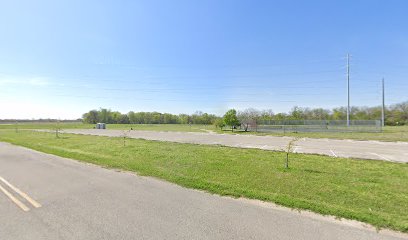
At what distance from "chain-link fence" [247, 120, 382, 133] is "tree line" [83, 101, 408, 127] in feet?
12.2

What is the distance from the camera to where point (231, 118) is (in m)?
39.0

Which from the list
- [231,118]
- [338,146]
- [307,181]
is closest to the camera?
[307,181]

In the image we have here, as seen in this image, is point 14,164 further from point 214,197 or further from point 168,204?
point 214,197

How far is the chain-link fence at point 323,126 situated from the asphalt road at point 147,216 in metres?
30.8

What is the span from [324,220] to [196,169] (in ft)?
16.8

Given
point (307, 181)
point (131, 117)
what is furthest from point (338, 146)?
point (131, 117)

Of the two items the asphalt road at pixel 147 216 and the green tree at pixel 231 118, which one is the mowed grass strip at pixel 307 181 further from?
the green tree at pixel 231 118

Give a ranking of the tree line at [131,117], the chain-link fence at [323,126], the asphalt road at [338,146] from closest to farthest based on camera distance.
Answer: the asphalt road at [338,146] → the chain-link fence at [323,126] → the tree line at [131,117]

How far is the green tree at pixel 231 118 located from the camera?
3891 centimetres

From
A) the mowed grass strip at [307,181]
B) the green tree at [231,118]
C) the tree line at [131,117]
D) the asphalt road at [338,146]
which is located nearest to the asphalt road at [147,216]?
the mowed grass strip at [307,181]

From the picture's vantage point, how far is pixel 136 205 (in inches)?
201

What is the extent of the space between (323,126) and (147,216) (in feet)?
120

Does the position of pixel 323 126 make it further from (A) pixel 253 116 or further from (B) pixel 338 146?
(B) pixel 338 146

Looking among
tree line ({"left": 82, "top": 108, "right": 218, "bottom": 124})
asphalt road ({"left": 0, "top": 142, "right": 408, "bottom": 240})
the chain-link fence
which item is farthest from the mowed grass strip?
tree line ({"left": 82, "top": 108, "right": 218, "bottom": 124})
